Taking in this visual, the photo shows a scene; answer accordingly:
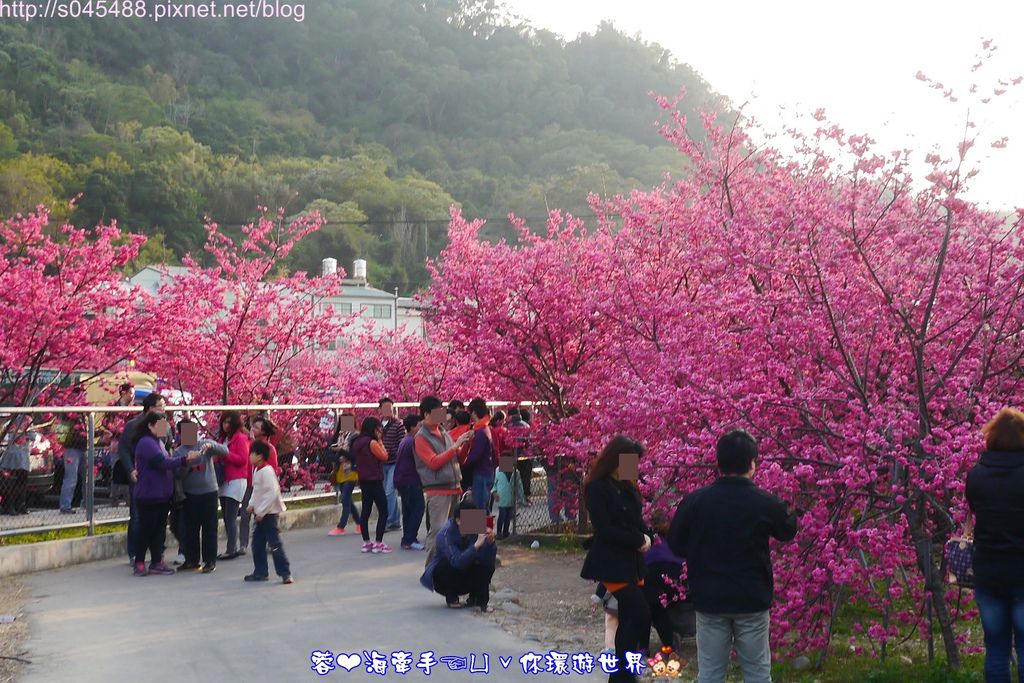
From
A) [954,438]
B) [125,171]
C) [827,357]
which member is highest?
[125,171]

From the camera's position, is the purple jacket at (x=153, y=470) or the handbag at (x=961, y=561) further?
the purple jacket at (x=153, y=470)

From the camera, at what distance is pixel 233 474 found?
14.2 meters

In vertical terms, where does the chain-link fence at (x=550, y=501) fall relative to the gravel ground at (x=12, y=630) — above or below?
above

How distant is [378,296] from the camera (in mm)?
76750

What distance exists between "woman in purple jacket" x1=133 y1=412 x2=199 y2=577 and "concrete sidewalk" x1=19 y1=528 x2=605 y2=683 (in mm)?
372

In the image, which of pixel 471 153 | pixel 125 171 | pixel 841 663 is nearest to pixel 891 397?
pixel 841 663

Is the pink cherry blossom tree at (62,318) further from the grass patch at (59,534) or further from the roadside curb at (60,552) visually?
the roadside curb at (60,552)

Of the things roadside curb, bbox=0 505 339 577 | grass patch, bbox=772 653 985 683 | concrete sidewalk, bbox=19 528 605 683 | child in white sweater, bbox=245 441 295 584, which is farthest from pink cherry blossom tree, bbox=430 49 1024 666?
roadside curb, bbox=0 505 339 577

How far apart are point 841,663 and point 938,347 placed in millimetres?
2314

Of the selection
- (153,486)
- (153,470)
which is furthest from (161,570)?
(153,470)

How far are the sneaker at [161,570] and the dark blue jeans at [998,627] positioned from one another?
9.08 metres

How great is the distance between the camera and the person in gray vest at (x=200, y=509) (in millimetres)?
13320

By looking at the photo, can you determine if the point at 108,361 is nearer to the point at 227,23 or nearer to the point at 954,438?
the point at 954,438

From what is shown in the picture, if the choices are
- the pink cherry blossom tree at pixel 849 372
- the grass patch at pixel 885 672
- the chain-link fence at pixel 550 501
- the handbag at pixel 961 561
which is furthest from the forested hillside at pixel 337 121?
the handbag at pixel 961 561
